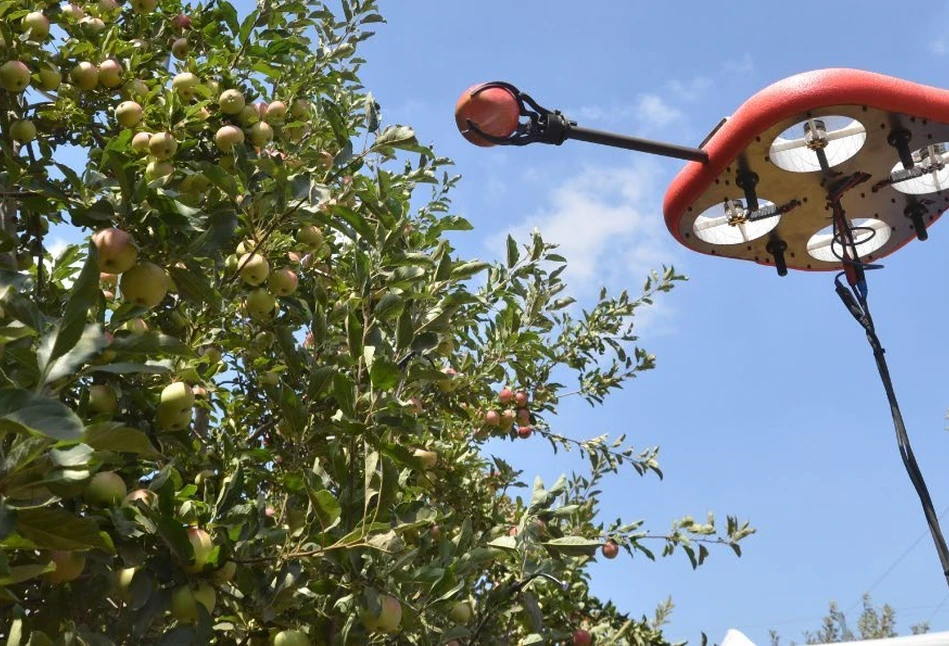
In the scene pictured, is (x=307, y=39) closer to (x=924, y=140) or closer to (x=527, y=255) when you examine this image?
(x=527, y=255)

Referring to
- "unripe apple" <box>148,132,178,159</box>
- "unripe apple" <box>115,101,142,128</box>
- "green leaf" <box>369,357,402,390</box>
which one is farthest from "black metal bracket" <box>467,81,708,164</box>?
"unripe apple" <box>115,101,142,128</box>

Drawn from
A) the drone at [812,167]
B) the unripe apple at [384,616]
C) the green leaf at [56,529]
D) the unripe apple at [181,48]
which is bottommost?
the unripe apple at [384,616]

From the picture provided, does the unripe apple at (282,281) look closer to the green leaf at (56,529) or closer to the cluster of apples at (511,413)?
the green leaf at (56,529)

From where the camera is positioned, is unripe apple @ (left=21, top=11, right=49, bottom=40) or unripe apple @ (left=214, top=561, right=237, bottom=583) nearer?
unripe apple @ (left=214, top=561, right=237, bottom=583)

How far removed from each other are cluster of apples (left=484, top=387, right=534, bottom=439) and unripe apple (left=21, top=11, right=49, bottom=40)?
2454 mm

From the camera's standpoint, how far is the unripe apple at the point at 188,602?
6.20 ft

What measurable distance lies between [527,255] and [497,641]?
1.53m

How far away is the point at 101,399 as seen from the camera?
2213 mm

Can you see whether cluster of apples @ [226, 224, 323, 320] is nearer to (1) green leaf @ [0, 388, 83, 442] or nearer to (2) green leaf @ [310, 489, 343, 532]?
(2) green leaf @ [310, 489, 343, 532]

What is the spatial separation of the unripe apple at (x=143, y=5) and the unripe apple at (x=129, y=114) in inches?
33.8

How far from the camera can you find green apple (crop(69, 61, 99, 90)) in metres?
3.27

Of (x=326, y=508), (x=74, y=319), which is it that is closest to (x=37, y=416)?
(x=74, y=319)

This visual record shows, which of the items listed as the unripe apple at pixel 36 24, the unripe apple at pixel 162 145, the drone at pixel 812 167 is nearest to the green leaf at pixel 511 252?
the drone at pixel 812 167

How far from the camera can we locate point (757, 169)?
2646 mm
